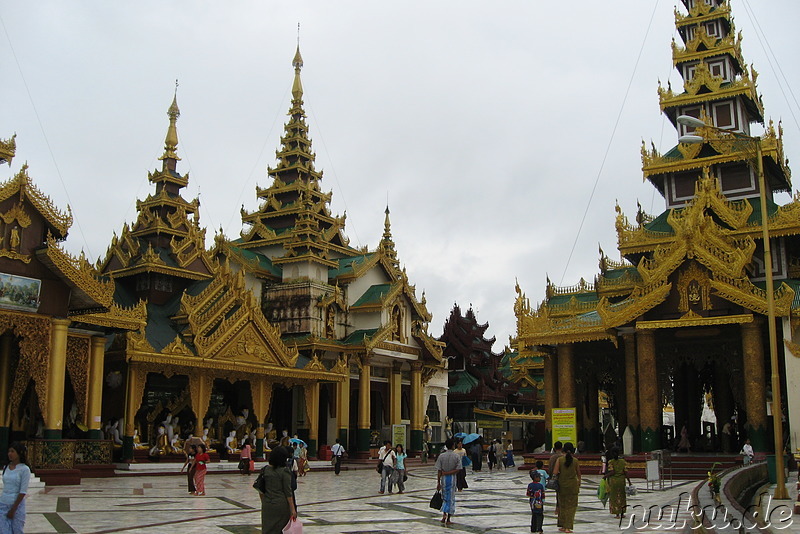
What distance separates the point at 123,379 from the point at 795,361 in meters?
20.9

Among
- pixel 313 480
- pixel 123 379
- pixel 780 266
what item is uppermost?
pixel 780 266

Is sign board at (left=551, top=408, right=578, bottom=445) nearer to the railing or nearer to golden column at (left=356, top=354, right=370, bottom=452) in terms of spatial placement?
golden column at (left=356, top=354, right=370, bottom=452)

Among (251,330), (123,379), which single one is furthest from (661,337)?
(123,379)

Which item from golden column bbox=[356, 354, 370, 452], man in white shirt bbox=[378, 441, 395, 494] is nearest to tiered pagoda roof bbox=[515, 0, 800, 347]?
golden column bbox=[356, 354, 370, 452]

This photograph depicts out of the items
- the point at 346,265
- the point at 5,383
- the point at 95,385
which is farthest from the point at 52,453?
the point at 346,265

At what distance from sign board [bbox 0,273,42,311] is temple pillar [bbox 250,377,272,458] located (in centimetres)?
1075

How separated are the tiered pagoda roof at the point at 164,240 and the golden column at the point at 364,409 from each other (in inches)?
310

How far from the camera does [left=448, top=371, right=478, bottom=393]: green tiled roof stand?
4966cm

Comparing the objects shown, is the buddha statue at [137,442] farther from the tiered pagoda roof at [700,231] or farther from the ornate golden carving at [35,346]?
the tiered pagoda roof at [700,231]

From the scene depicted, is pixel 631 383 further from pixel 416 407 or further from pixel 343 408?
pixel 416 407

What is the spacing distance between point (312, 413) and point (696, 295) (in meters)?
15.5

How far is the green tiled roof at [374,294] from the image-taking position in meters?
38.4

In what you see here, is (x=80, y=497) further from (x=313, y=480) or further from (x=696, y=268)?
(x=696, y=268)

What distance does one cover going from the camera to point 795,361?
2517 centimetres
